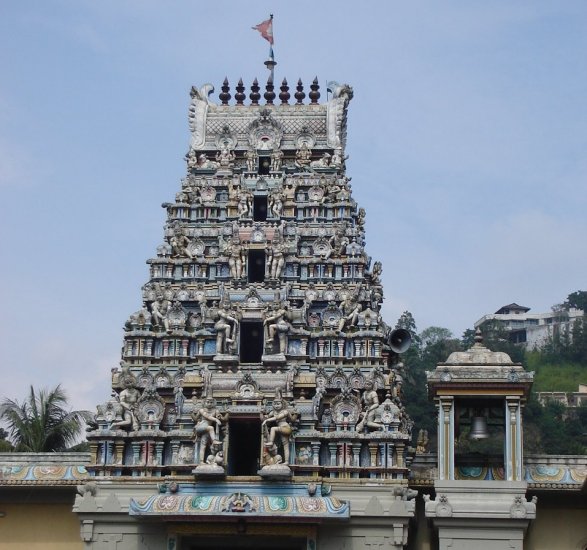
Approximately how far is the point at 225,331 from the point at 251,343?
1.52 metres

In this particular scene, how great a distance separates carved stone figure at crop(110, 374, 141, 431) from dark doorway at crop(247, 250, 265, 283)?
4.93 metres

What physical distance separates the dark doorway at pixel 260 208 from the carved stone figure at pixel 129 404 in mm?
6611

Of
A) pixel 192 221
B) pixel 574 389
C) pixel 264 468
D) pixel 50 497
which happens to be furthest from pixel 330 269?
pixel 574 389

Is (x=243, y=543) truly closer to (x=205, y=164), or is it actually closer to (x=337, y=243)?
(x=337, y=243)

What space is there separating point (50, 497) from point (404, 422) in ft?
31.4

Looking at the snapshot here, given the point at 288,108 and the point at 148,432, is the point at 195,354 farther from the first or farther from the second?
the point at 288,108

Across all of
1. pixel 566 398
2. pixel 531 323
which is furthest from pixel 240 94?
pixel 531 323

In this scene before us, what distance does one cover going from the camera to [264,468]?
3162cm

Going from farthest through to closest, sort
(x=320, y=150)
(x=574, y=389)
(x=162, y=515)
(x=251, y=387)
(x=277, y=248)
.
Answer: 1. (x=574, y=389)
2. (x=320, y=150)
3. (x=277, y=248)
4. (x=251, y=387)
5. (x=162, y=515)

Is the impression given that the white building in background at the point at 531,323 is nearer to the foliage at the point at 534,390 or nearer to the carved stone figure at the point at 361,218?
the foliage at the point at 534,390

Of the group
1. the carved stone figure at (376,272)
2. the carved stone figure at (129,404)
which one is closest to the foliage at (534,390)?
the carved stone figure at (376,272)

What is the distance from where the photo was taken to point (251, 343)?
3575 centimetres

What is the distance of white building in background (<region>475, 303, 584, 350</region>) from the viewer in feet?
382

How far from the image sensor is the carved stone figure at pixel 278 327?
112ft
